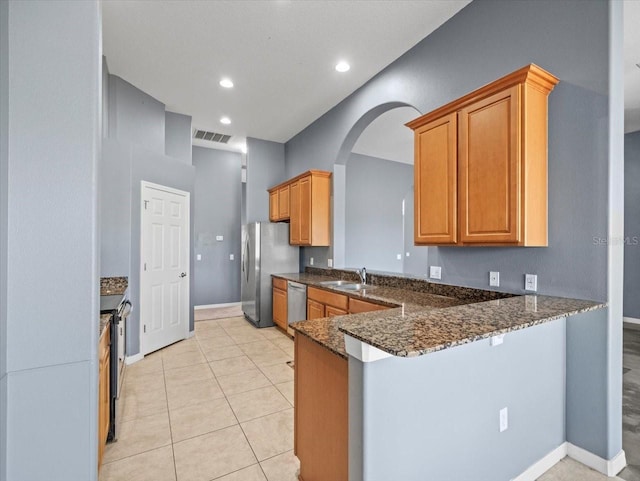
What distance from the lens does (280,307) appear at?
4.91 m

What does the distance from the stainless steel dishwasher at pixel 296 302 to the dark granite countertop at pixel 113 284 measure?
2011mm

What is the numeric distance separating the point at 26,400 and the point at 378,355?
134 centimetres

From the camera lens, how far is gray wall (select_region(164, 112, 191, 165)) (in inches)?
194

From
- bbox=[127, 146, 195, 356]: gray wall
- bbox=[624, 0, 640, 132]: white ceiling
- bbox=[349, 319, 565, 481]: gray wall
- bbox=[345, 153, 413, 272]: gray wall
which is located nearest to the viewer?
bbox=[349, 319, 565, 481]: gray wall

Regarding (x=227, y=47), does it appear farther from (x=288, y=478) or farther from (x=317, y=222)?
(x=288, y=478)

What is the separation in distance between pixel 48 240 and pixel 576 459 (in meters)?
3.08

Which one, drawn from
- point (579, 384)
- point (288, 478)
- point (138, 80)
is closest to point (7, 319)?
point (288, 478)

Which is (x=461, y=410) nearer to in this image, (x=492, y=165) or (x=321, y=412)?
(x=321, y=412)

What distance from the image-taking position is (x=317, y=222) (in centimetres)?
462

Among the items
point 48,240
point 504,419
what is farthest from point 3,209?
point 504,419

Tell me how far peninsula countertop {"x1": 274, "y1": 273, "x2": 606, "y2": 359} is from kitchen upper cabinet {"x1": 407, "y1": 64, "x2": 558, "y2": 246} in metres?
0.48

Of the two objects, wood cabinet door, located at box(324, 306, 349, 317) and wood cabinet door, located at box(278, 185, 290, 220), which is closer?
wood cabinet door, located at box(324, 306, 349, 317)

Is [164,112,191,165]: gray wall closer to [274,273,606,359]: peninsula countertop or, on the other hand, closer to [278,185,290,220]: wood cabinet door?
[278,185,290,220]: wood cabinet door

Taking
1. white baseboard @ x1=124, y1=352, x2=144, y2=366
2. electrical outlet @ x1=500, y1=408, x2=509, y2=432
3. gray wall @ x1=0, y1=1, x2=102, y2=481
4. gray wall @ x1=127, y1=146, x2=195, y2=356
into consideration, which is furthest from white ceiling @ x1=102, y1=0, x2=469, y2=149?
white baseboard @ x1=124, y1=352, x2=144, y2=366
